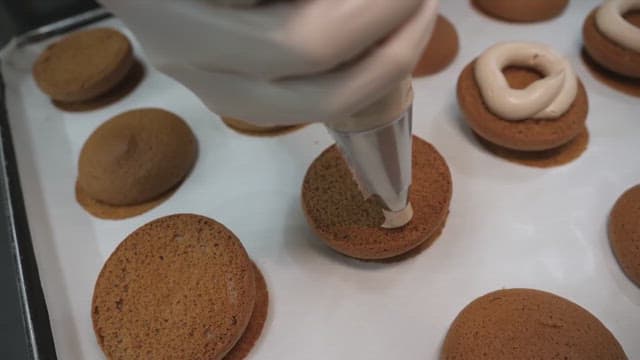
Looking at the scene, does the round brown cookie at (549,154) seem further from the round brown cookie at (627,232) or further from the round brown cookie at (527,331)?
the round brown cookie at (527,331)

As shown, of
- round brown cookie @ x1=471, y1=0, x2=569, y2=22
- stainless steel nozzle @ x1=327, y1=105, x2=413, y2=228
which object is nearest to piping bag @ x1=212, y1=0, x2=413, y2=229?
stainless steel nozzle @ x1=327, y1=105, x2=413, y2=228

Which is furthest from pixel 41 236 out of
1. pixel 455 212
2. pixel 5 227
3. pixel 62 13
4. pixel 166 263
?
pixel 455 212

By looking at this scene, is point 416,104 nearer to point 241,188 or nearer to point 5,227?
point 241,188

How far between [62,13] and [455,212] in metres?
1.17

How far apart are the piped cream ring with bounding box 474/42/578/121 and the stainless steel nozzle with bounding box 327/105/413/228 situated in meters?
0.33

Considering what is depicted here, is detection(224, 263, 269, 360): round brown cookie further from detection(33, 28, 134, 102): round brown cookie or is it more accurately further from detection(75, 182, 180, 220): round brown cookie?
detection(33, 28, 134, 102): round brown cookie

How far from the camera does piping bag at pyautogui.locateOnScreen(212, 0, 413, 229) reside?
25.6 inches

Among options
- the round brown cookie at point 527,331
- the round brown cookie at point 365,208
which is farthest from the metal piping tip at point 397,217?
the round brown cookie at point 527,331

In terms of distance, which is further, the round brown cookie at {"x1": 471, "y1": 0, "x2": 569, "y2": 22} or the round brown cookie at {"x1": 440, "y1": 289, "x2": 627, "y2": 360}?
the round brown cookie at {"x1": 471, "y1": 0, "x2": 569, "y2": 22}

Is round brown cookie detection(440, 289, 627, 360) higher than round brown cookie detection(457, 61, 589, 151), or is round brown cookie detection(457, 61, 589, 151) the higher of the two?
round brown cookie detection(457, 61, 589, 151)

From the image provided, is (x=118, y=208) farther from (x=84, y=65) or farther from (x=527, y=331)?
(x=527, y=331)

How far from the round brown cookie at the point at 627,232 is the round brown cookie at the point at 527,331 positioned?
14cm

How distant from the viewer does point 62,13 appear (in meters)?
1.56

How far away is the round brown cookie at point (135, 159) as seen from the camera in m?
1.17
